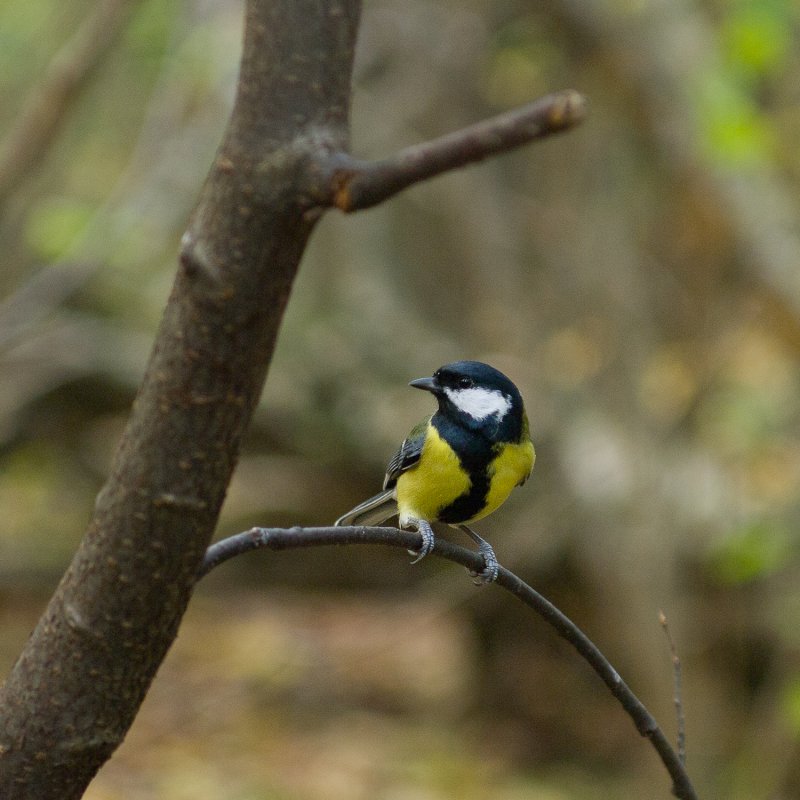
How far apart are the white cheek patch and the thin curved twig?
632 millimetres

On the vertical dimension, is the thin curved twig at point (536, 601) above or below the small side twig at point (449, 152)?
below

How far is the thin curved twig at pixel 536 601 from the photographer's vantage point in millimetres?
1247

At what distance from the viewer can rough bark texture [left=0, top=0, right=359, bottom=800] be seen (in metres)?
0.97

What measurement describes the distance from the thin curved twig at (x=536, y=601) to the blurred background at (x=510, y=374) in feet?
7.29

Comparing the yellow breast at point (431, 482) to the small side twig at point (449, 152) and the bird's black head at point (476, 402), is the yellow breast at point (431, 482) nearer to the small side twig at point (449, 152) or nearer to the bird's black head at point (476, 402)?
the bird's black head at point (476, 402)

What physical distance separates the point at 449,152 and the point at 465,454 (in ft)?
4.70

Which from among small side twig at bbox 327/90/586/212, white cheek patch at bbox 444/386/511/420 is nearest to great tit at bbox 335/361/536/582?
white cheek patch at bbox 444/386/511/420

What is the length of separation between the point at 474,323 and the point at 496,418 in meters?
4.12

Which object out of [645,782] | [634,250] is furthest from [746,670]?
[634,250]

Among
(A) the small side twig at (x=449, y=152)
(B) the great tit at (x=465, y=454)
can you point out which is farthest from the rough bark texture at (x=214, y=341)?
(B) the great tit at (x=465, y=454)

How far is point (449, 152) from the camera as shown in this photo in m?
0.80

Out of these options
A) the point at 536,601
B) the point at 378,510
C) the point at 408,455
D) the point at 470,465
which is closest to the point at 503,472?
the point at 470,465

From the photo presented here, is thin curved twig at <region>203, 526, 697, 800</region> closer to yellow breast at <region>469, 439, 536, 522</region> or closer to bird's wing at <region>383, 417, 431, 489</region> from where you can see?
yellow breast at <region>469, 439, 536, 522</region>

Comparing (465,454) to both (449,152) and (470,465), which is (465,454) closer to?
(470,465)
